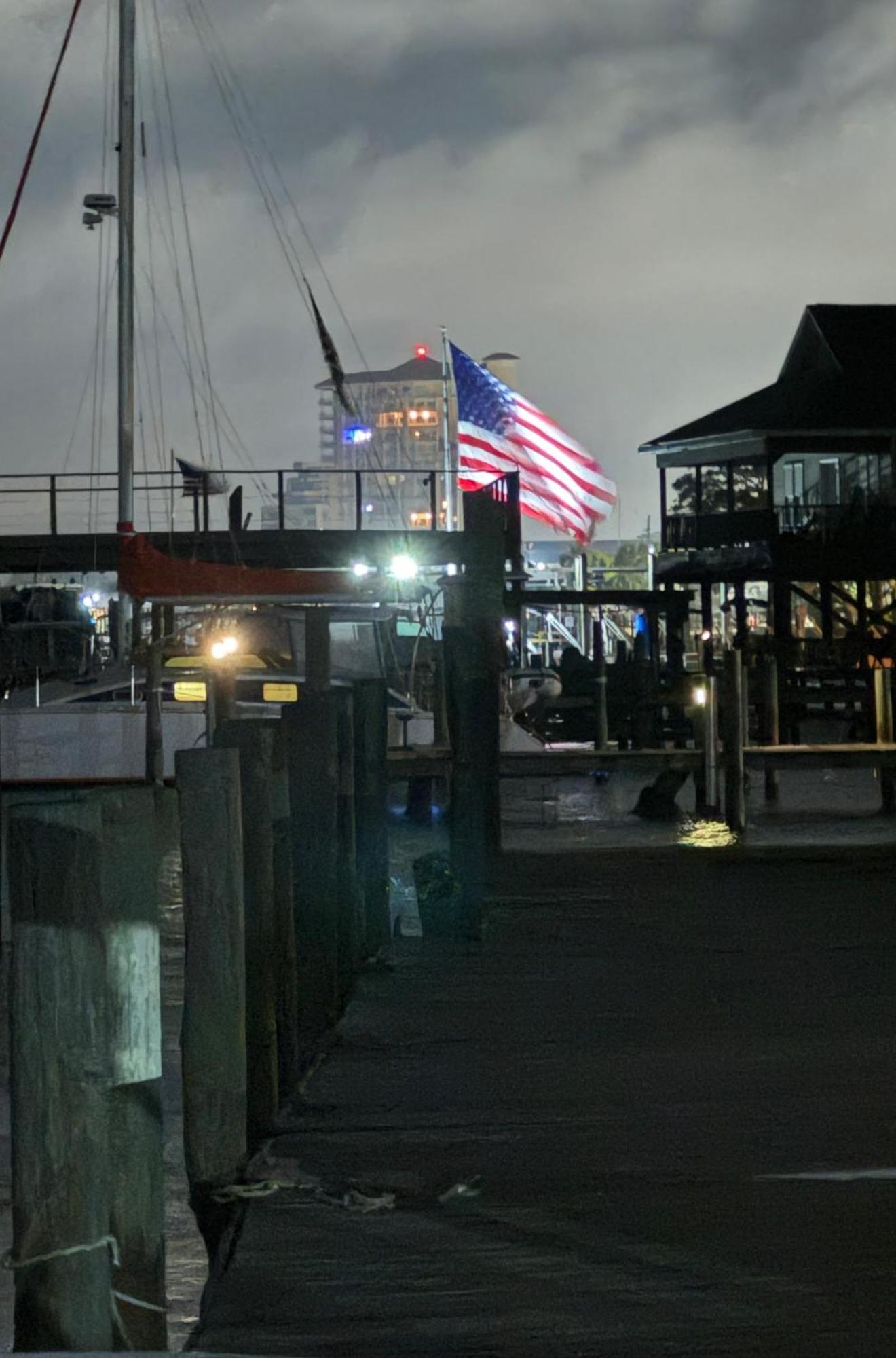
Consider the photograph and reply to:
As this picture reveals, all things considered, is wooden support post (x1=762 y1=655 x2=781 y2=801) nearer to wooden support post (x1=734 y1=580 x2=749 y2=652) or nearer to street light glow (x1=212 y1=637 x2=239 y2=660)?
street light glow (x1=212 y1=637 x2=239 y2=660)

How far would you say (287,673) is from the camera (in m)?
19.9

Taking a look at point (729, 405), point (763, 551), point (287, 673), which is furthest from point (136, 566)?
point (729, 405)

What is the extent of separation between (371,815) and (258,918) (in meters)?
3.24

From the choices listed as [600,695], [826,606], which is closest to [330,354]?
[600,695]

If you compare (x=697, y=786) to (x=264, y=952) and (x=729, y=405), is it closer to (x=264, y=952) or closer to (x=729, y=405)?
(x=264, y=952)

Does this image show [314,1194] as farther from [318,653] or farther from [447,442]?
[447,442]

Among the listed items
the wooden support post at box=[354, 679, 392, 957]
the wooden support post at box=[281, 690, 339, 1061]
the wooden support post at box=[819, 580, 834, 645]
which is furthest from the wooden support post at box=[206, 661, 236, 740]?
the wooden support post at box=[819, 580, 834, 645]

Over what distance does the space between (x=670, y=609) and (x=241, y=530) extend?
8429mm

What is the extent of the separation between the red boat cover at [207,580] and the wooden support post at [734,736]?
5635mm

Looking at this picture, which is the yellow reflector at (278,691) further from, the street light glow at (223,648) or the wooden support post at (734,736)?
the wooden support post at (734,736)

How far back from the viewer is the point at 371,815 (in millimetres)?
8805

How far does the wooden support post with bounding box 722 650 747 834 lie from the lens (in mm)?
15180

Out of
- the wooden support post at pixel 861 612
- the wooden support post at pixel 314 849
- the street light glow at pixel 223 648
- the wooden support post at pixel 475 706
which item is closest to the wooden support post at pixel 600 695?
the street light glow at pixel 223 648

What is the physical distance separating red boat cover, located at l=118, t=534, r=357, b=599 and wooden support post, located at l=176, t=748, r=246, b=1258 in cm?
1431
